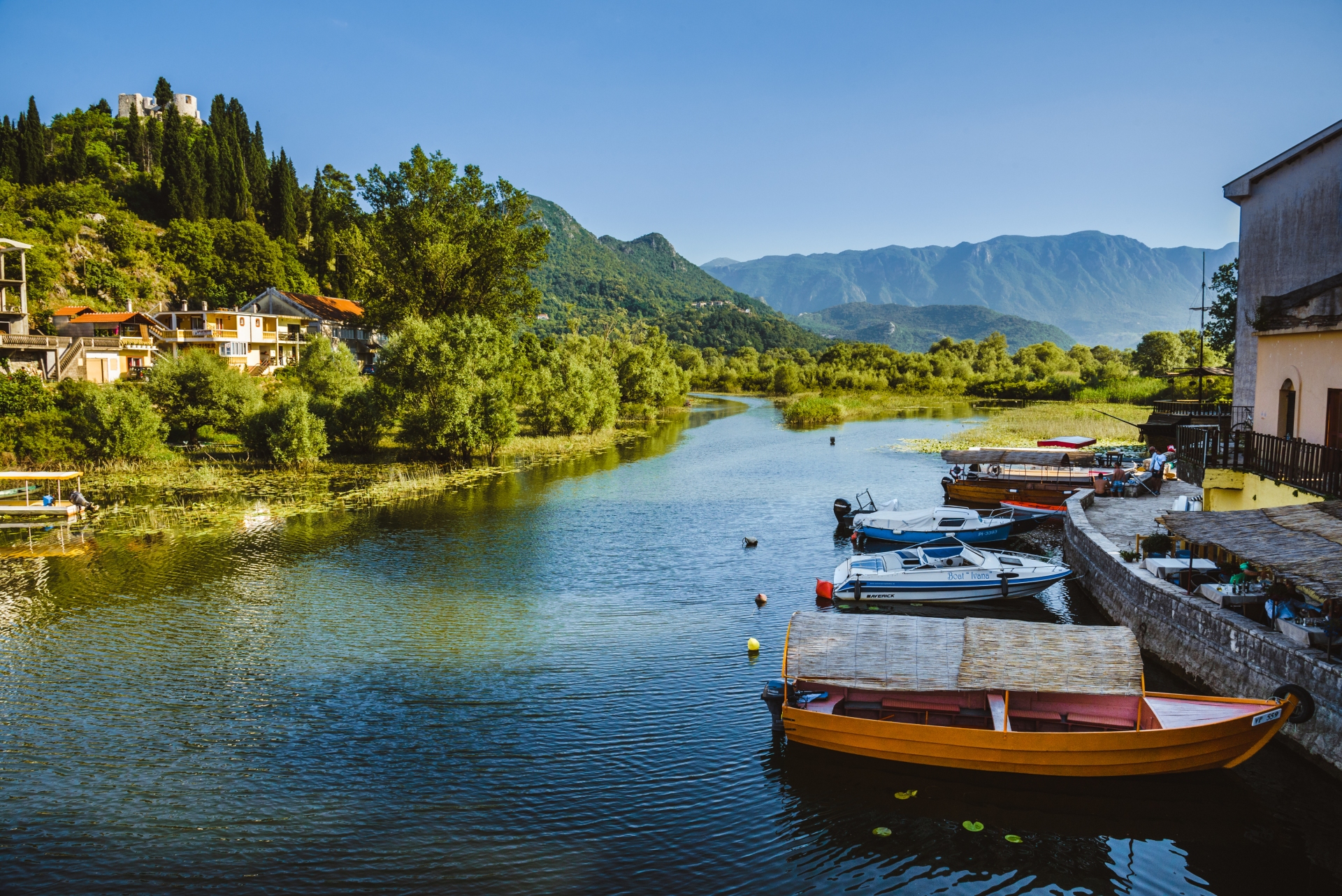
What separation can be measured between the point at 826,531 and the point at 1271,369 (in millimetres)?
15828

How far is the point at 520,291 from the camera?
65688 mm

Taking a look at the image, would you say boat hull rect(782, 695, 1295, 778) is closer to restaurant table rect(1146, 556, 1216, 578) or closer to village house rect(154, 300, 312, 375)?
restaurant table rect(1146, 556, 1216, 578)

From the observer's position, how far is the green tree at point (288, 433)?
45.1m

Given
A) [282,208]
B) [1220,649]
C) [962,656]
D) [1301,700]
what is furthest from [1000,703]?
[282,208]

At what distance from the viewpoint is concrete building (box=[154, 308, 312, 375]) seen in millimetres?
78062

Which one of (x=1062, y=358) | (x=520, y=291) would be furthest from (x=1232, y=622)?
(x=1062, y=358)

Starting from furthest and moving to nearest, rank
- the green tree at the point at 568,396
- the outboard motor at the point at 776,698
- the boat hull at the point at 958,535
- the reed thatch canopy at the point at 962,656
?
the green tree at the point at 568,396, the boat hull at the point at 958,535, the outboard motor at the point at 776,698, the reed thatch canopy at the point at 962,656

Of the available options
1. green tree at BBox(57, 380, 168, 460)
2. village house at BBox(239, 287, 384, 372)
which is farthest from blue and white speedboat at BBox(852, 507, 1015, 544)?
village house at BBox(239, 287, 384, 372)

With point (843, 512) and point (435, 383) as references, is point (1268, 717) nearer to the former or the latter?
point (843, 512)

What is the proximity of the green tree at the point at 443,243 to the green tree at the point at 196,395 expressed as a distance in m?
13.7

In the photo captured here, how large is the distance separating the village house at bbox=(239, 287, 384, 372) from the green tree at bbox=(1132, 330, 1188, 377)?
10344cm

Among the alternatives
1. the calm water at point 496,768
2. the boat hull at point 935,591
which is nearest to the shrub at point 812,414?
the calm water at point 496,768

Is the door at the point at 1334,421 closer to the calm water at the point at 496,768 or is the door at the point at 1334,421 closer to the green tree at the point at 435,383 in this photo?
the calm water at the point at 496,768

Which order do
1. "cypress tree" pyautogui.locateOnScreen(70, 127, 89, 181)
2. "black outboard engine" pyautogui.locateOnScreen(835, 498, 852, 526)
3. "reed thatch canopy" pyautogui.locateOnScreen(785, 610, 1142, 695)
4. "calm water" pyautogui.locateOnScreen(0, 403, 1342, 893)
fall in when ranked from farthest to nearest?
"cypress tree" pyautogui.locateOnScreen(70, 127, 89, 181)
"black outboard engine" pyautogui.locateOnScreen(835, 498, 852, 526)
"reed thatch canopy" pyautogui.locateOnScreen(785, 610, 1142, 695)
"calm water" pyautogui.locateOnScreen(0, 403, 1342, 893)
